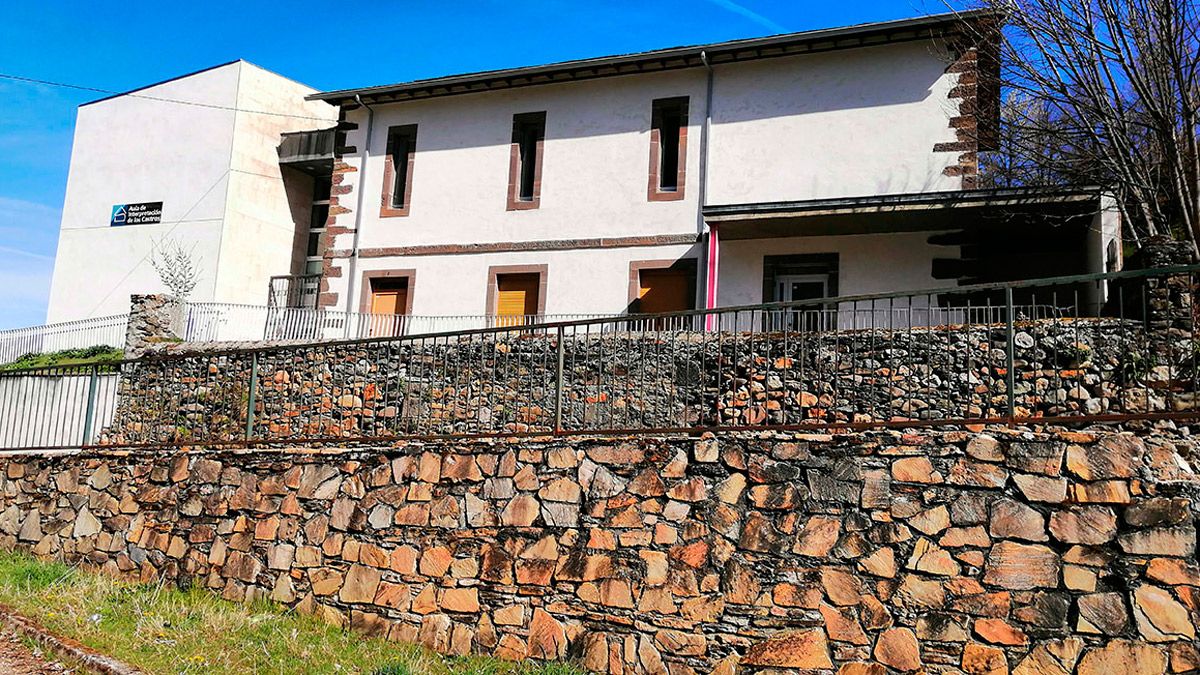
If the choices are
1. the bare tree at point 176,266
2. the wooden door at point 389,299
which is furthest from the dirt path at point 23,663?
the bare tree at point 176,266

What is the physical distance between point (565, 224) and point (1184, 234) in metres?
9.66

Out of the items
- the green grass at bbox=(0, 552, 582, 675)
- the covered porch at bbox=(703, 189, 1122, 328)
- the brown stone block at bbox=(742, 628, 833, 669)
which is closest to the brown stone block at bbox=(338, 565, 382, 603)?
the green grass at bbox=(0, 552, 582, 675)

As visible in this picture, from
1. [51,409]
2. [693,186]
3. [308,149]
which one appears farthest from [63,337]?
[693,186]

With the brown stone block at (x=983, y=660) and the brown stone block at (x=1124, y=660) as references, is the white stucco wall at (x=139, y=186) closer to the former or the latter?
the brown stone block at (x=983, y=660)

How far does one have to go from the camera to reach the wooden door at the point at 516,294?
18.1 m

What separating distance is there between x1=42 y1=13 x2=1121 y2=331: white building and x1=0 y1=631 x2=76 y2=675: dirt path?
1059 centimetres

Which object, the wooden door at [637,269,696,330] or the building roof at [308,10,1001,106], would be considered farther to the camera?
the wooden door at [637,269,696,330]

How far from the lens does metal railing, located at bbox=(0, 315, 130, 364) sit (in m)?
23.5

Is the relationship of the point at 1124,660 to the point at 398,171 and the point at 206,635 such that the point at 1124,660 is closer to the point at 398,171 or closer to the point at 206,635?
the point at 206,635

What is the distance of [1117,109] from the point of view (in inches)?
514

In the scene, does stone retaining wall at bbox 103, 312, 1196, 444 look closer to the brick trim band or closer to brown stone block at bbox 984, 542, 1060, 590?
brown stone block at bbox 984, 542, 1060, 590

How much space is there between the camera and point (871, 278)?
619 inches

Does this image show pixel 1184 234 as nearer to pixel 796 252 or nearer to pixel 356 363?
pixel 796 252

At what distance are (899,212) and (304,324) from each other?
1063 cm
